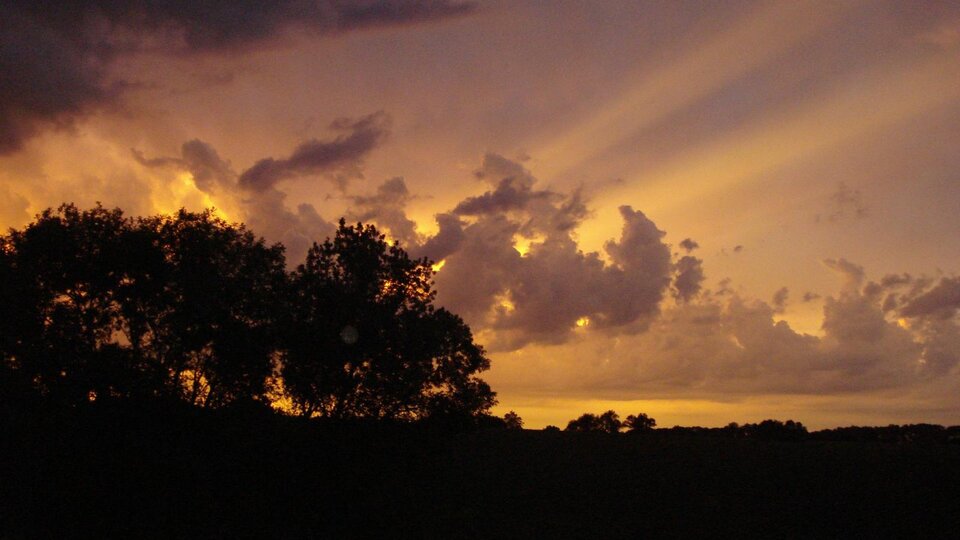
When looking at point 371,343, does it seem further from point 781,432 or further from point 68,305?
point 781,432

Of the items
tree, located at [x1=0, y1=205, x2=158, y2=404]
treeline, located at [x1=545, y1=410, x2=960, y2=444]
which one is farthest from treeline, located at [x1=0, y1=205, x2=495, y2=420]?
treeline, located at [x1=545, y1=410, x2=960, y2=444]

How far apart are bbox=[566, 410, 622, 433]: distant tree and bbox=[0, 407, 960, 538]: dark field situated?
384 feet

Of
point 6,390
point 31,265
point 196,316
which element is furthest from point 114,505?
point 31,265

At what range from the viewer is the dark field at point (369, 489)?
1410 inches

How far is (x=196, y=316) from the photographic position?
44.7 metres

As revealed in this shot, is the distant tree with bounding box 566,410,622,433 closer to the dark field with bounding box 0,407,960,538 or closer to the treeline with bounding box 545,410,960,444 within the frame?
the treeline with bounding box 545,410,960,444

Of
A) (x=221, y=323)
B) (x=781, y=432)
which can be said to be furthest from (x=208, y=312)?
(x=781, y=432)

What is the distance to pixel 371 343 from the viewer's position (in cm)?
4666

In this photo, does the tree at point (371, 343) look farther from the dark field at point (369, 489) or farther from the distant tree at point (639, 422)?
the distant tree at point (639, 422)

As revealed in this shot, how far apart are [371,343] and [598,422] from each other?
135m

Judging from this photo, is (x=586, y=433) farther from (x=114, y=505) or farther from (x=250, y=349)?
(x=114, y=505)

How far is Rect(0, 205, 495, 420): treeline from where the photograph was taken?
4269 cm

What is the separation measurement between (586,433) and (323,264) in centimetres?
4243

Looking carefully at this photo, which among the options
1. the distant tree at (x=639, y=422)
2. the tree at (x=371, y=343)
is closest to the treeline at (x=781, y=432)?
the distant tree at (x=639, y=422)
